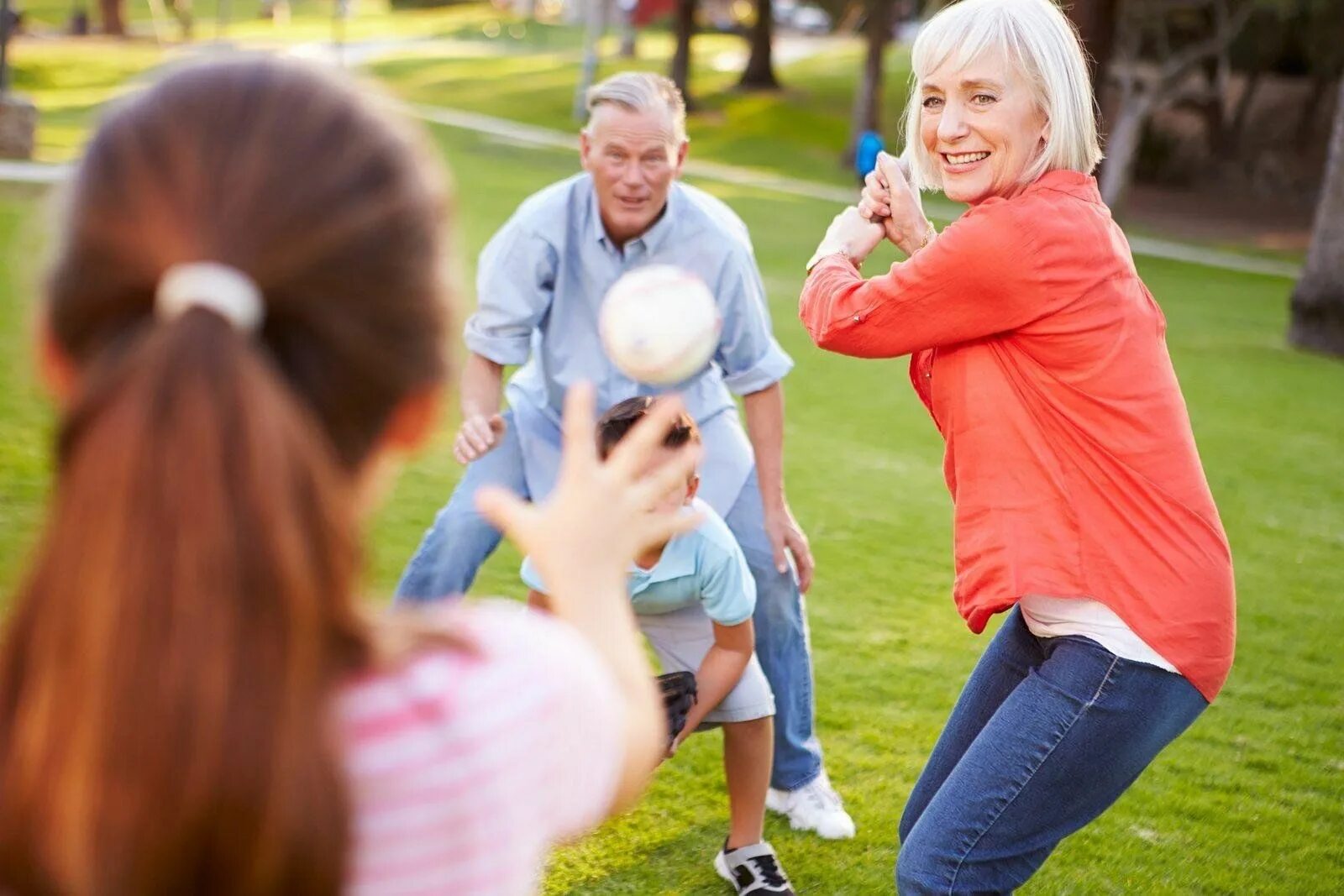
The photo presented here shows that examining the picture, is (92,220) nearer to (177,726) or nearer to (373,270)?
(373,270)

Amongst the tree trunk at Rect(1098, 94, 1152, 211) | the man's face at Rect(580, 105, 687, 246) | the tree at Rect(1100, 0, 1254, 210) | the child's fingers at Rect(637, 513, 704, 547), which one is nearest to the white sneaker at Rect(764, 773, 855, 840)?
the man's face at Rect(580, 105, 687, 246)

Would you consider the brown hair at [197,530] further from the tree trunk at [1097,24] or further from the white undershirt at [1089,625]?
the tree trunk at [1097,24]

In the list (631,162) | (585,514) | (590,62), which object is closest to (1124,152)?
(590,62)

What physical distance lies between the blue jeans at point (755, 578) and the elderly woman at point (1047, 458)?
1540 mm

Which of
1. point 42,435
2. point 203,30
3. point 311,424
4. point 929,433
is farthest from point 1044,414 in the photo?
point 203,30

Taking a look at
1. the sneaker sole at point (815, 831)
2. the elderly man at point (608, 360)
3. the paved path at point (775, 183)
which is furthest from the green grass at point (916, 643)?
the paved path at point (775, 183)

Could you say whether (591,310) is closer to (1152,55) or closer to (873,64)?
(873,64)

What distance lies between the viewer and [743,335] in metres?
4.68

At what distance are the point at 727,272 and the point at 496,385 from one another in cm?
88

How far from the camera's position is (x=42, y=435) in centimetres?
807

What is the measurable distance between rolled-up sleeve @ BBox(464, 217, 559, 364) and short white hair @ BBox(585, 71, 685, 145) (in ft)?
1.59

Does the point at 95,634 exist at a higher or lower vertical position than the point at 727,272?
higher

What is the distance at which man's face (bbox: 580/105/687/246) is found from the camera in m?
4.60

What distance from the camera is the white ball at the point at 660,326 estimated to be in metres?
3.17
